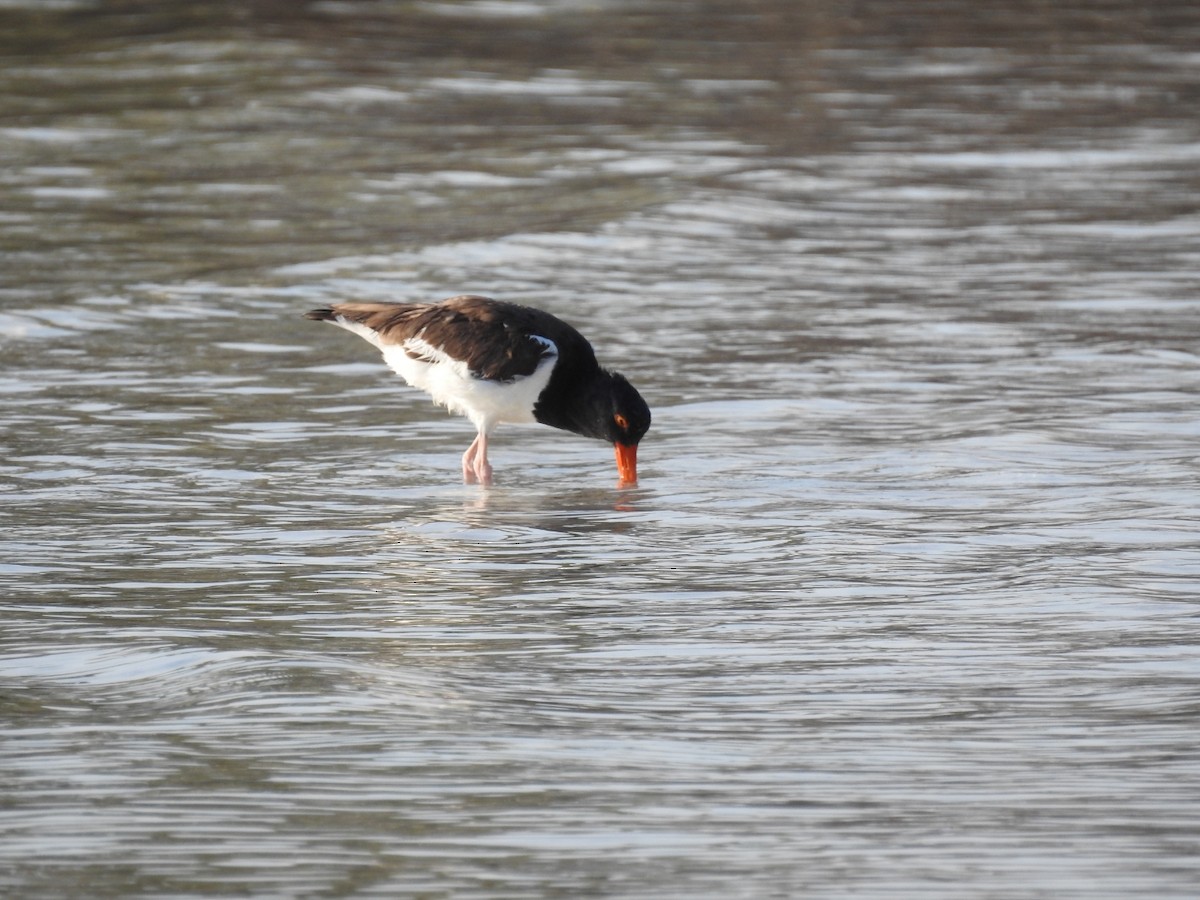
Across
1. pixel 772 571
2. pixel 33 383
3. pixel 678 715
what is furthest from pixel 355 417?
pixel 678 715

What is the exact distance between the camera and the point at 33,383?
1037 cm

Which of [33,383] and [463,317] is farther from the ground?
[463,317]

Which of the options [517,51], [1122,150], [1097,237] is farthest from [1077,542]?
[517,51]

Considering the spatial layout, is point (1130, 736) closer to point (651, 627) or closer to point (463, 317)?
point (651, 627)

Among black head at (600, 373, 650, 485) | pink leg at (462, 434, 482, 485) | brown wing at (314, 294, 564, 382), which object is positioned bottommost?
pink leg at (462, 434, 482, 485)

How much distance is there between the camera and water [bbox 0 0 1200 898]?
457cm

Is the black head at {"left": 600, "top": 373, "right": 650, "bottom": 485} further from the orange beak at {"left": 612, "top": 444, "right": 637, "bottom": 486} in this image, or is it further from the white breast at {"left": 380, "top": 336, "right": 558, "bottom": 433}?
the white breast at {"left": 380, "top": 336, "right": 558, "bottom": 433}

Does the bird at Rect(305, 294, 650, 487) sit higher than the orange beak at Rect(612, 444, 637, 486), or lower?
higher

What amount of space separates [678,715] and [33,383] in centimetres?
600

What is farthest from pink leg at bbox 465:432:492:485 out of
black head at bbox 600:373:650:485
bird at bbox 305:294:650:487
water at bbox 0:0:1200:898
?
black head at bbox 600:373:650:485

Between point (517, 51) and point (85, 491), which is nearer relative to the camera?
point (85, 491)

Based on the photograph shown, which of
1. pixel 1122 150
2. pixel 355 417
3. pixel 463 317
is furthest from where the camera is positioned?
pixel 1122 150

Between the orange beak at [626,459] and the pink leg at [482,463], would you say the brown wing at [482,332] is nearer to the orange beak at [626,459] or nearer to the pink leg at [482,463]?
the pink leg at [482,463]

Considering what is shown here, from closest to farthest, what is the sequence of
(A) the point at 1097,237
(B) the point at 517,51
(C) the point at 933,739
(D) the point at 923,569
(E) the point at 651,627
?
(C) the point at 933,739, (E) the point at 651,627, (D) the point at 923,569, (A) the point at 1097,237, (B) the point at 517,51
